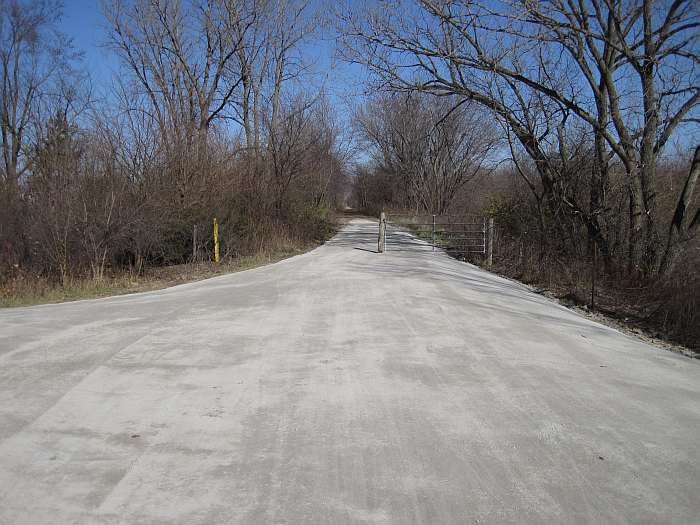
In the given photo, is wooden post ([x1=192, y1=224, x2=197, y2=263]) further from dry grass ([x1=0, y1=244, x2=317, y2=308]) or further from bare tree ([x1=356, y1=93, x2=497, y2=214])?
bare tree ([x1=356, y1=93, x2=497, y2=214])

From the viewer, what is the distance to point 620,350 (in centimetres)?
674

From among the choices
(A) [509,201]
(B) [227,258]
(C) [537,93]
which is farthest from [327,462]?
(A) [509,201]

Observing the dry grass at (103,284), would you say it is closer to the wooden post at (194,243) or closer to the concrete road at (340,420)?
the wooden post at (194,243)

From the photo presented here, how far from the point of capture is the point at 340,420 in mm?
4320

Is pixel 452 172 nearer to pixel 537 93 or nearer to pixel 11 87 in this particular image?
pixel 537 93

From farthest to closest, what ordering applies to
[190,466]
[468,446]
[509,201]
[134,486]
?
[509,201]
[468,446]
[190,466]
[134,486]

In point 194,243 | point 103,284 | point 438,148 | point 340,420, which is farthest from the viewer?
point 438,148

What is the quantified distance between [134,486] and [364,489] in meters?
1.41

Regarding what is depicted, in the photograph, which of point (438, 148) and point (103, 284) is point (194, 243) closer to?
point (103, 284)

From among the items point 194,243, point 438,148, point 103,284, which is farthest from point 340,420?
point 438,148

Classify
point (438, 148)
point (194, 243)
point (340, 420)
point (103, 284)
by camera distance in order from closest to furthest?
point (340, 420) < point (103, 284) < point (194, 243) < point (438, 148)

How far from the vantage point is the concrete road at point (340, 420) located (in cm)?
322

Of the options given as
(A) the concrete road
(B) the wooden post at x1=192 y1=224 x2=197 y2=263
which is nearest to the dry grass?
(B) the wooden post at x1=192 y1=224 x2=197 y2=263

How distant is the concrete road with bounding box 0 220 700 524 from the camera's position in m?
3.22
